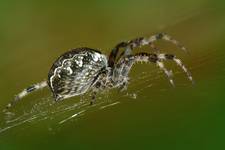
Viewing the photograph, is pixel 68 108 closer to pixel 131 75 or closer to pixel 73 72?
pixel 73 72

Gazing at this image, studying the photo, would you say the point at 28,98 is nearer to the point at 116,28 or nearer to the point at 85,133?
the point at 85,133

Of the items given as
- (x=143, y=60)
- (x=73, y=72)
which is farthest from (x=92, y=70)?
(x=143, y=60)

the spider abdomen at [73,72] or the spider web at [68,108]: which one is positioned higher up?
the spider abdomen at [73,72]

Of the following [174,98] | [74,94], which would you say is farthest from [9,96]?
[174,98]

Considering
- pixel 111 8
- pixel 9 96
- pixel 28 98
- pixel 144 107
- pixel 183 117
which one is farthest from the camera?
pixel 111 8

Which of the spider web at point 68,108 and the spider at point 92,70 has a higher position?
the spider at point 92,70

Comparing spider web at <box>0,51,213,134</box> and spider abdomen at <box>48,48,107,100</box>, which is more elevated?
spider abdomen at <box>48,48,107,100</box>

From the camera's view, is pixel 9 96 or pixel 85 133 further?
pixel 9 96
